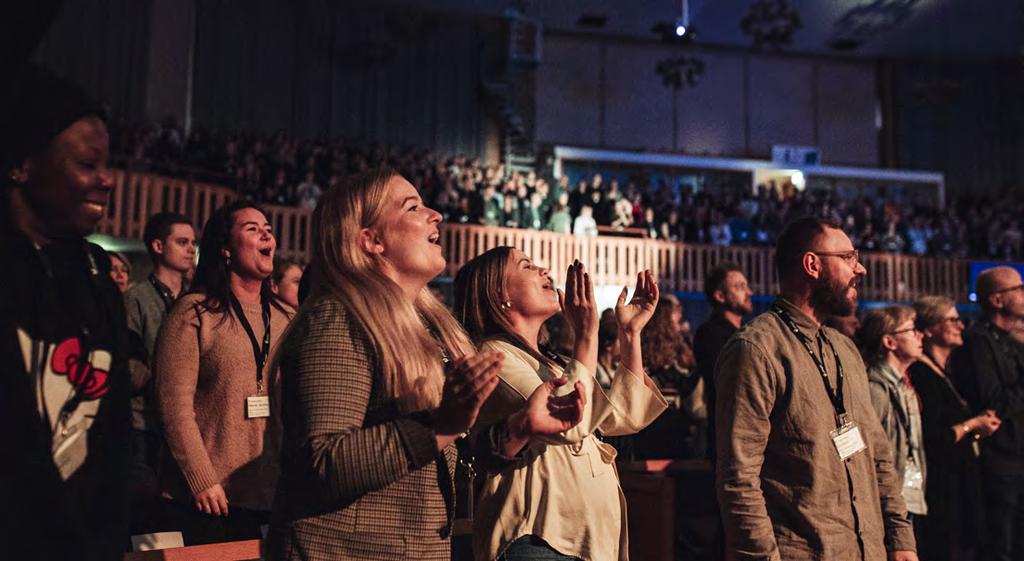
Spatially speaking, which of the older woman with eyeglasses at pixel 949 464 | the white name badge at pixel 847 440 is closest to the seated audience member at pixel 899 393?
the older woman with eyeglasses at pixel 949 464

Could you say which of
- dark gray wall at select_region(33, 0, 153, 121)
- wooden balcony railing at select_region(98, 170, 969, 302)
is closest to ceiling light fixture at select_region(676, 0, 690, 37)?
wooden balcony railing at select_region(98, 170, 969, 302)

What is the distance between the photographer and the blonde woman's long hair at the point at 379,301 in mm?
1467

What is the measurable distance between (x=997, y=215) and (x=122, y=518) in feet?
57.5

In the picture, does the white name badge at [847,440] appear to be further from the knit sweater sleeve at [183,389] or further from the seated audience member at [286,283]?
the seated audience member at [286,283]

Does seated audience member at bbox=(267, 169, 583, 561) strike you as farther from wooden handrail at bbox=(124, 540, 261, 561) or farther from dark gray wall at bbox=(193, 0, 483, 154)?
dark gray wall at bbox=(193, 0, 483, 154)

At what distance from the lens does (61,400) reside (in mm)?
1158

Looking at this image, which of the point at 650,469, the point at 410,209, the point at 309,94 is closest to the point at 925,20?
the point at 309,94

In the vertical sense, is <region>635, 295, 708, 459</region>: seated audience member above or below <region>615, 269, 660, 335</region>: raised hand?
below

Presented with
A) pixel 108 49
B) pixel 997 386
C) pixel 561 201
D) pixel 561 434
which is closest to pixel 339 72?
pixel 108 49

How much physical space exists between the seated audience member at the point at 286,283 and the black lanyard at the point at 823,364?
1.95m

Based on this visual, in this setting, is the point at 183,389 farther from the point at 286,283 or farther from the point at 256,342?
the point at 286,283

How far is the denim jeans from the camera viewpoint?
1.89 m

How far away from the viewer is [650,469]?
342 cm

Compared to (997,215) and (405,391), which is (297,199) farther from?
(997,215)
